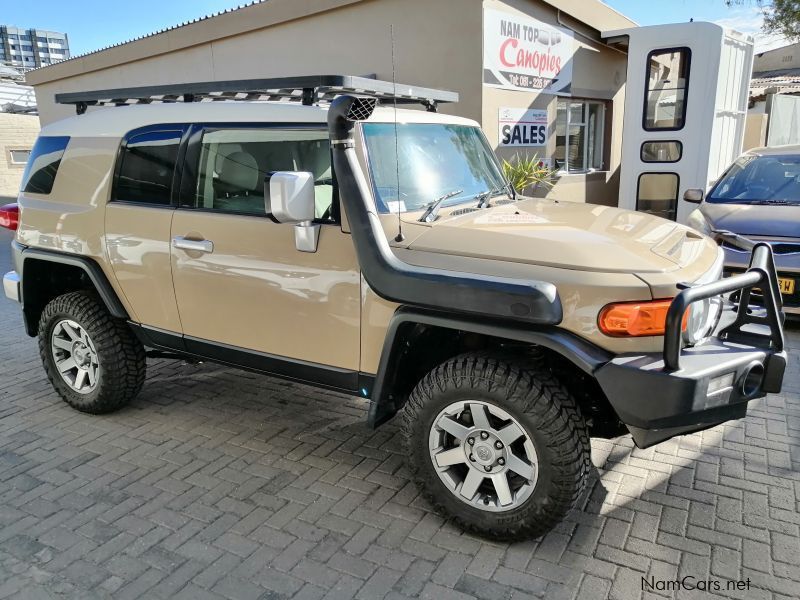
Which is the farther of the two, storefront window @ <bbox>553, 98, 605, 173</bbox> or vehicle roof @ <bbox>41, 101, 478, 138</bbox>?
storefront window @ <bbox>553, 98, 605, 173</bbox>

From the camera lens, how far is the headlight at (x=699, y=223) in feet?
20.4

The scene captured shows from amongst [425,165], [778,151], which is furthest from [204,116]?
[778,151]

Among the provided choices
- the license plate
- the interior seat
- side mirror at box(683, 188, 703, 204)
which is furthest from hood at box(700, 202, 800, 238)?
the interior seat

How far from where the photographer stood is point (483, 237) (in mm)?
2908

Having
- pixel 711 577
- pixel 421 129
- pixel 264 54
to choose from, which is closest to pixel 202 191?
pixel 421 129

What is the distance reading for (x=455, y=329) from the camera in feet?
9.61

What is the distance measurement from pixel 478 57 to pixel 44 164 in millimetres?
6330

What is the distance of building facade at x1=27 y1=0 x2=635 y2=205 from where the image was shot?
30.0 ft

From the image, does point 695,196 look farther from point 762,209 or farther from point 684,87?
point 684,87

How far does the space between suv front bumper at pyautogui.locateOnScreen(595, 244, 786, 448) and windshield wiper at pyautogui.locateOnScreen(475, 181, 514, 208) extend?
4.40 ft

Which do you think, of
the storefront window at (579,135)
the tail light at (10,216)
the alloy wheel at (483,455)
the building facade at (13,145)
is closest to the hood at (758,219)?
the alloy wheel at (483,455)

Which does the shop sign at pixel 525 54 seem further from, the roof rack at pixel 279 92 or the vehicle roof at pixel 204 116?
the vehicle roof at pixel 204 116

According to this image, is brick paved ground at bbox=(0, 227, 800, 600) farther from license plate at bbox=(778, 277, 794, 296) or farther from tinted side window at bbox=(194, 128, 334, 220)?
license plate at bbox=(778, 277, 794, 296)

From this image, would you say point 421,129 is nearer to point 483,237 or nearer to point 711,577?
point 483,237
